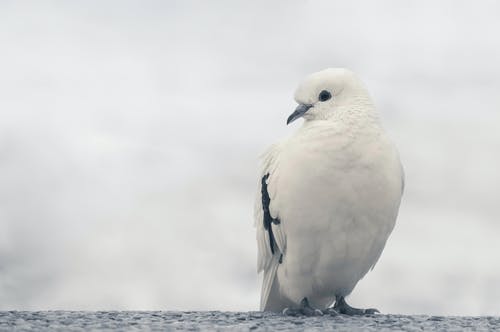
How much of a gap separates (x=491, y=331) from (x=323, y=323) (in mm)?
1811

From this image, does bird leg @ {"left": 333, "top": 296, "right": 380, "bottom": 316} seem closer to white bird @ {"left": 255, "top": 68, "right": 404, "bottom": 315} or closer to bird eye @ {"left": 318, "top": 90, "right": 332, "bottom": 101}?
white bird @ {"left": 255, "top": 68, "right": 404, "bottom": 315}

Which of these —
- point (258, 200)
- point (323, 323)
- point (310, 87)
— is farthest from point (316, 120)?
point (323, 323)

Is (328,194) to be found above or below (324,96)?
below

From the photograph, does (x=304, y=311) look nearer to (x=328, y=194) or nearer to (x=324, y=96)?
(x=328, y=194)

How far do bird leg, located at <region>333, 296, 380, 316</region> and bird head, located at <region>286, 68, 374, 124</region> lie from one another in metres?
2.15

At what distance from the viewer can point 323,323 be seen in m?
9.89

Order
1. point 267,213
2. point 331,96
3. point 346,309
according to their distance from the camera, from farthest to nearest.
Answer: point 346,309 → point 267,213 → point 331,96

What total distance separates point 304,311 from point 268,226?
3.41 feet

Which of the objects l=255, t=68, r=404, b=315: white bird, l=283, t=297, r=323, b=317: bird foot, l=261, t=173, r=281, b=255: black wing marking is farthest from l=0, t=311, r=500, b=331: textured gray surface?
l=261, t=173, r=281, b=255: black wing marking

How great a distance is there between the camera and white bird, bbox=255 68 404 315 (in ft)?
33.0

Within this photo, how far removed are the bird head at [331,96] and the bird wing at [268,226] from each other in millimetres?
579

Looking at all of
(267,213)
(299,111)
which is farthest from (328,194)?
(299,111)

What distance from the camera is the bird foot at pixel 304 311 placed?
1063cm

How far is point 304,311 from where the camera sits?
35.1 ft
